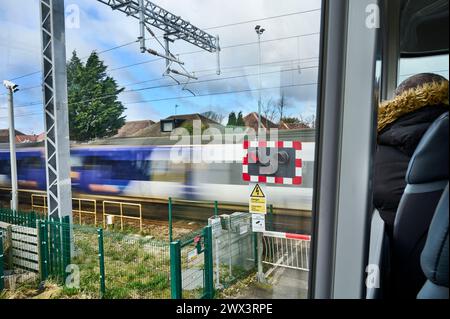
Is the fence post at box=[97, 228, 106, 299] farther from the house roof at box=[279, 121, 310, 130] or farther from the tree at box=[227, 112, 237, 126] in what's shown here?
the house roof at box=[279, 121, 310, 130]

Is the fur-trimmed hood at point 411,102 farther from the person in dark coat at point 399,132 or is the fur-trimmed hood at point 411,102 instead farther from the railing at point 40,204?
the railing at point 40,204

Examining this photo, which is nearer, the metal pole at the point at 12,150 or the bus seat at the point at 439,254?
the bus seat at the point at 439,254

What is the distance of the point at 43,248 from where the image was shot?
1.26 m

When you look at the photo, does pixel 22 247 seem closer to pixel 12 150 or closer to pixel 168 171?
pixel 12 150

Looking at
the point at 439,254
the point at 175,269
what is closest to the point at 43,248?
the point at 175,269

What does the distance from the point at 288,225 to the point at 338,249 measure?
0.20m

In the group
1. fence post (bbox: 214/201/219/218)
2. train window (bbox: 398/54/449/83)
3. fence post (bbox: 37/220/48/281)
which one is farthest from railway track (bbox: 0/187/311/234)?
train window (bbox: 398/54/449/83)

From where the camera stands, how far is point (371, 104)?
807 mm

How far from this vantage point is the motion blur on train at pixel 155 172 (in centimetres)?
106

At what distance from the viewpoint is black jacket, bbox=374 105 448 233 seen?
886 millimetres

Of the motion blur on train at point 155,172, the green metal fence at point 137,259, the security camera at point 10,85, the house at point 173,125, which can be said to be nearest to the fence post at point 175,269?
the green metal fence at point 137,259

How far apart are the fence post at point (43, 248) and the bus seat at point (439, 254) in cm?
138

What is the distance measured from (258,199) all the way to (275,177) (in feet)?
0.35

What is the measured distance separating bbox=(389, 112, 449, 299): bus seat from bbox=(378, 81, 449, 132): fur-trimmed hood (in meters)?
0.14
